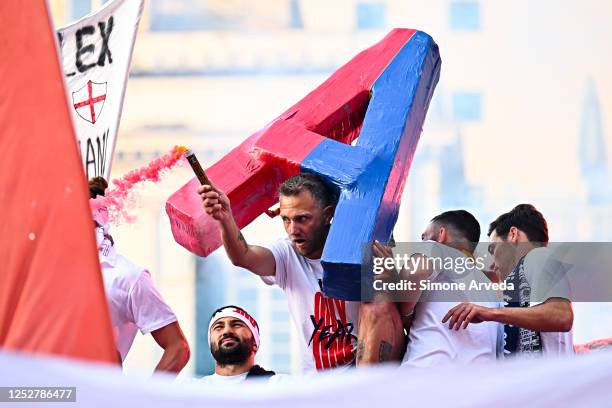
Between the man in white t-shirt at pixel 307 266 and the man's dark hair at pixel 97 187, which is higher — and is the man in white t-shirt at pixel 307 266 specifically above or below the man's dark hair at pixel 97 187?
below

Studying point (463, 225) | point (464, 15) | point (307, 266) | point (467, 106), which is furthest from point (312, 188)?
point (464, 15)

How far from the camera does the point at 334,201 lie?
3.08 meters

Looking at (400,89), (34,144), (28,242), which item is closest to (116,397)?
(28,242)

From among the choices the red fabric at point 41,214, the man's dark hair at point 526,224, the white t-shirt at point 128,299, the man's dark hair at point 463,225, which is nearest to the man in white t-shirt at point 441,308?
the man's dark hair at point 463,225

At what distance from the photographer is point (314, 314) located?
10.1 ft

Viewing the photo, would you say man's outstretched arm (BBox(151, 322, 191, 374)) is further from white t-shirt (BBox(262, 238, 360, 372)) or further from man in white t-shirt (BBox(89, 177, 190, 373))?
white t-shirt (BBox(262, 238, 360, 372))

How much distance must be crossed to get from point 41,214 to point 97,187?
143cm

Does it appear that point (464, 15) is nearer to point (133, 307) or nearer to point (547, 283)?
point (133, 307)

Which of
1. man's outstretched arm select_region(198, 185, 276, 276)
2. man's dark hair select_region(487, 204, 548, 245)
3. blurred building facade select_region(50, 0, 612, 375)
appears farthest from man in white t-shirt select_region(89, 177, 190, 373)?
blurred building facade select_region(50, 0, 612, 375)

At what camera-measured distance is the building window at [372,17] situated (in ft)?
38.0

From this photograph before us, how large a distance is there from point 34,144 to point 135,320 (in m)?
1.23

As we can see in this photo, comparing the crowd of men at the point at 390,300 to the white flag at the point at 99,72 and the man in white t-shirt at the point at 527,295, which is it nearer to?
the man in white t-shirt at the point at 527,295

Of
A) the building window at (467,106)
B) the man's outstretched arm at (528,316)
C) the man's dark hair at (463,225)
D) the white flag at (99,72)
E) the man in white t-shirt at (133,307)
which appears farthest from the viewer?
the building window at (467,106)

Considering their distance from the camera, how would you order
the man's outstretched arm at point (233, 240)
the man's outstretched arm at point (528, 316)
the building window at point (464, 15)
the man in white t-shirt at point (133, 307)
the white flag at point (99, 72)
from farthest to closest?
the building window at point (464, 15), the white flag at point (99, 72), the man in white t-shirt at point (133, 307), the man's outstretched arm at point (233, 240), the man's outstretched arm at point (528, 316)
